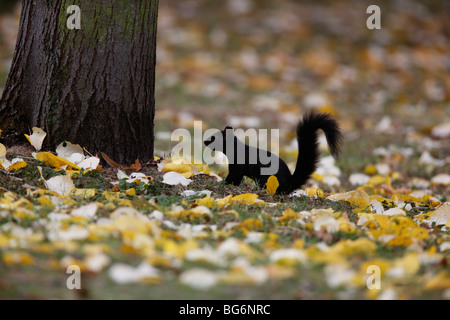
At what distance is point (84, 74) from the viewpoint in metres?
3.76

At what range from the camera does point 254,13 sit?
11828mm

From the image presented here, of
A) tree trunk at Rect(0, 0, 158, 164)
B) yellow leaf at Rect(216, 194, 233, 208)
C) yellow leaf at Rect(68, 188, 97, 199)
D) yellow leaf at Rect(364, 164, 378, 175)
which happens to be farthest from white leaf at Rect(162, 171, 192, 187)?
yellow leaf at Rect(364, 164, 378, 175)

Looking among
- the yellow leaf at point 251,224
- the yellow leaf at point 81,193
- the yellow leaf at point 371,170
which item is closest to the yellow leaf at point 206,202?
the yellow leaf at point 251,224

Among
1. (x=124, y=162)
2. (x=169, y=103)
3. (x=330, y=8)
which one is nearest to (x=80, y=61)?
(x=124, y=162)

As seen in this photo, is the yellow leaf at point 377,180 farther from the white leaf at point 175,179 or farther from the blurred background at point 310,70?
the white leaf at point 175,179

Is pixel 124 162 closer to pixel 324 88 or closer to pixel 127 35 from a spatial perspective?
pixel 127 35

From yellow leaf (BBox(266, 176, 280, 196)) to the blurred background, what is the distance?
196 centimetres

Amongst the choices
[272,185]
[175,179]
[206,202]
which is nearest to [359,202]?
[272,185]

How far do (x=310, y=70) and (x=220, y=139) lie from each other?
19.5ft

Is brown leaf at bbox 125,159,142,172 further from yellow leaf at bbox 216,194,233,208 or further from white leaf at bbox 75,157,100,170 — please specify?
yellow leaf at bbox 216,194,233,208

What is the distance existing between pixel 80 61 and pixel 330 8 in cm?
972

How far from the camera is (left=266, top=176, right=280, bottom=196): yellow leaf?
3.99 meters

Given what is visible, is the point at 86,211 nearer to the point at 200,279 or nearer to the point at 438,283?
the point at 200,279

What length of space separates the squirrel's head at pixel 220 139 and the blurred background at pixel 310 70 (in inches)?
51.0
